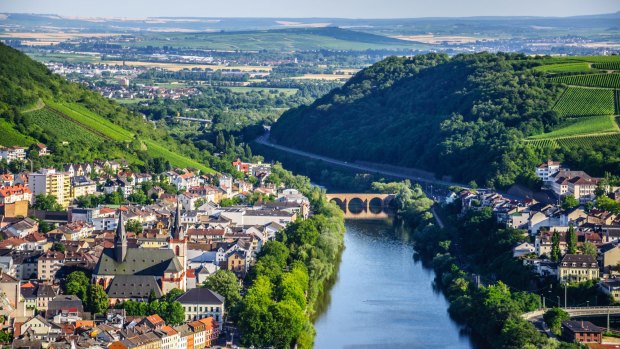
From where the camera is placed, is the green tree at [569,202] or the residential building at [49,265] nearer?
the residential building at [49,265]

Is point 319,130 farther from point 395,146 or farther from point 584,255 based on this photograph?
point 584,255

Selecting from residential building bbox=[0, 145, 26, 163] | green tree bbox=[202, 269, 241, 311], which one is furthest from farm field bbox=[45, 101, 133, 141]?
green tree bbox=[202, 269, 241, 311]

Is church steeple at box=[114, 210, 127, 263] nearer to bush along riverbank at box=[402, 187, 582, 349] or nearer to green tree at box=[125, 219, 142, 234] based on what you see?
green tree at box=[125, 219, 142, 234]

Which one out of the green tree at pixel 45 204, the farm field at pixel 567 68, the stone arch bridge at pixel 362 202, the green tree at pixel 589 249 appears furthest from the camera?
the farm field at pixel 567 68

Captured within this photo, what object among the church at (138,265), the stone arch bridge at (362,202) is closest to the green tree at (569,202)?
the stone arch bridge at (362,202)

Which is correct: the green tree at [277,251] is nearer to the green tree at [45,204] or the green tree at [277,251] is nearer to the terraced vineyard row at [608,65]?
the green tree at [45,204]

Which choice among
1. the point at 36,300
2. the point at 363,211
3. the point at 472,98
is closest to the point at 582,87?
the point at 472,98
